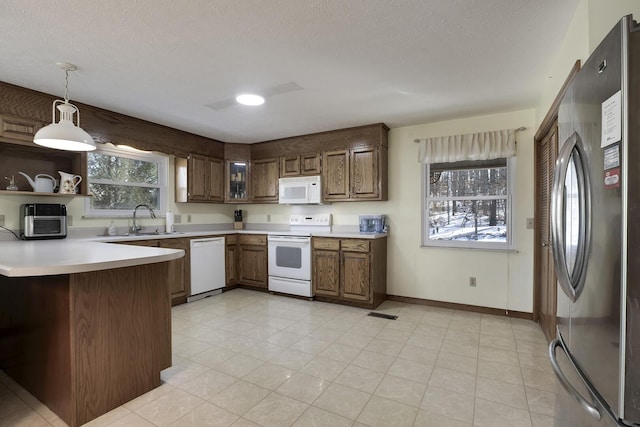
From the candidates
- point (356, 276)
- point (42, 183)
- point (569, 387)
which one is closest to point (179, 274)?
point (42, 183)

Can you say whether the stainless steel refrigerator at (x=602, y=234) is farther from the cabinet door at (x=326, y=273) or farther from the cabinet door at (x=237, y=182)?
the cabinet door at (x=237, y=182)

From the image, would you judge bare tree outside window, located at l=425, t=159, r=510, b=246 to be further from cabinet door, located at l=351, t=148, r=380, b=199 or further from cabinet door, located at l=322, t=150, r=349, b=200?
cabinet door, located at l=322, t=150, r=349, b=200

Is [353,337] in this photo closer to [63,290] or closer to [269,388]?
[269,388]

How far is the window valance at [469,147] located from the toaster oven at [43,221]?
406 centimetres

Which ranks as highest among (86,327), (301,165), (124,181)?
(301,165)

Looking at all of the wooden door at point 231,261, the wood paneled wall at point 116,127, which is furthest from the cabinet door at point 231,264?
the wood paneled wall at point 116,127

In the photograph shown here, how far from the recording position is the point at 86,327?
1.71 meters

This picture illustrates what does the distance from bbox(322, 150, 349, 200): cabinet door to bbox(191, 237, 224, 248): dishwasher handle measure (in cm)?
167

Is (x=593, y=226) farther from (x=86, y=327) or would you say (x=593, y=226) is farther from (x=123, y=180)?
(x=123, y=180)

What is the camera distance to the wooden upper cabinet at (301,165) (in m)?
4.39

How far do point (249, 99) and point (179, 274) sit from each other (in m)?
2.37

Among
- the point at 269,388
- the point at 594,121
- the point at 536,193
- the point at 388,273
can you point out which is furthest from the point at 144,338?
the point at 536,193

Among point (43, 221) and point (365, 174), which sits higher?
point (365, 174)

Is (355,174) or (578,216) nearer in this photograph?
(578,216)
